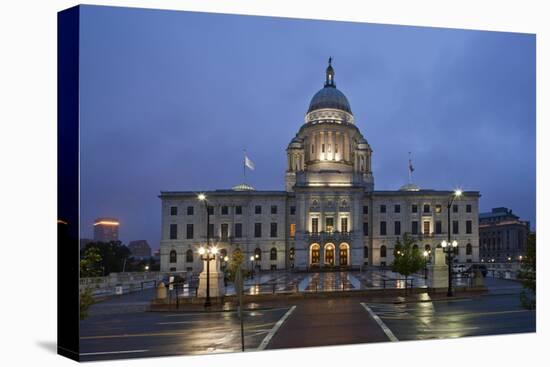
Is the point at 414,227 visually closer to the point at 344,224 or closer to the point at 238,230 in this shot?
the point at 344,224

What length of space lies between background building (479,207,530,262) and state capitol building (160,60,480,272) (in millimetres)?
19642

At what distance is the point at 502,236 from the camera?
317 feet

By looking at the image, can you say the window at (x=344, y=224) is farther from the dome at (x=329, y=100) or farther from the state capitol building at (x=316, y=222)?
the dome at (x=329, y=100)

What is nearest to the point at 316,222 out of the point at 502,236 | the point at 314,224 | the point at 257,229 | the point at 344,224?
the point at 314,224

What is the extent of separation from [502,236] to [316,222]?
44.4 meters

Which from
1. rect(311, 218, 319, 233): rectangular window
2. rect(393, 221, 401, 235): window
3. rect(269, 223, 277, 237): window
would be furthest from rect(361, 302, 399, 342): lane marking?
rect(393, 221, 401, 235): window

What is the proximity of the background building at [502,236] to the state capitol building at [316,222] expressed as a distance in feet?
64.4

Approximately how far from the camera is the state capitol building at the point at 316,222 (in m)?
72.4

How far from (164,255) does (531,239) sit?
60.5 meters

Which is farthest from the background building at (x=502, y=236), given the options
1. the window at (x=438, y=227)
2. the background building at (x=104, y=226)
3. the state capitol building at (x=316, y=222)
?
the background building at (x=104, y=226)

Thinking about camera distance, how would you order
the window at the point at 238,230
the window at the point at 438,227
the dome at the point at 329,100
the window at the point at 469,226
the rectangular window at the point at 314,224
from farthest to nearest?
the dome at the point at 329,100 → the window at the point at 469,226 → the window at the point at 438,227 → the window at the point at 238,230 → the rectangular window at the point at 314,224

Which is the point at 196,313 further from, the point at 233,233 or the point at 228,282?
the point at 233,233

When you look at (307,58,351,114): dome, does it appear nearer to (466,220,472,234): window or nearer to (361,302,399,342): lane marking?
(466,220,472,234): window

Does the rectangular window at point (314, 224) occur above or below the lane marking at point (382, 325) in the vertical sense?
above
